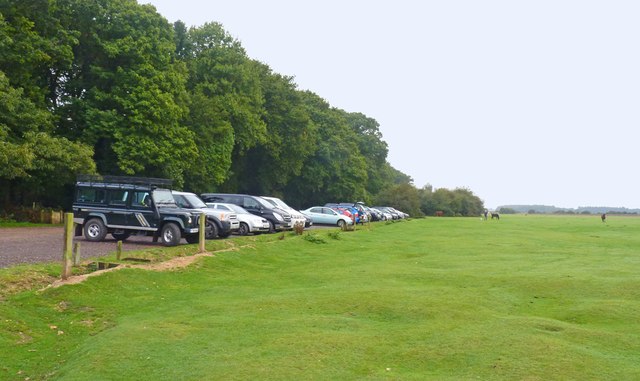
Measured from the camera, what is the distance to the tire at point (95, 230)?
21.2m

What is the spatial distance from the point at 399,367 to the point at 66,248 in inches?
311

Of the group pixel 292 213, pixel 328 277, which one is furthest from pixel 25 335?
pixel 292 213

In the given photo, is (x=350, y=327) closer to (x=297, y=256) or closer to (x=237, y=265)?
(x=237, y=265)

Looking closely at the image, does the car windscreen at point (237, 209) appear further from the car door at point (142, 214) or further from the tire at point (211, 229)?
the car door at point (142, 214)

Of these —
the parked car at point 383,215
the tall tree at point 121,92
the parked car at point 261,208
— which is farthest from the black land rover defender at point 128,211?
the parked car at point 383,215

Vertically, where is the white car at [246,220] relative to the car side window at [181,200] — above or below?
below

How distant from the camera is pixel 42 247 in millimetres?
18734

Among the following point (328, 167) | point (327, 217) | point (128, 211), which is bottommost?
point (327, 217)

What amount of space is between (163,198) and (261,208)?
10.4 m

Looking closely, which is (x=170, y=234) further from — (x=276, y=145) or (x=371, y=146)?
(x=371, y=146)

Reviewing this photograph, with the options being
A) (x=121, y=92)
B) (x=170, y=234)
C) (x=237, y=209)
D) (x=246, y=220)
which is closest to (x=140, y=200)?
(x=170, y=234)

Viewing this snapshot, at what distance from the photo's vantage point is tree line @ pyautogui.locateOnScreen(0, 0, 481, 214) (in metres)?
31.0

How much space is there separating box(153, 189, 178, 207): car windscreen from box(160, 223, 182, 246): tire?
37.4 inches

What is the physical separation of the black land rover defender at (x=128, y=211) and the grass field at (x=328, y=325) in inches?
175
